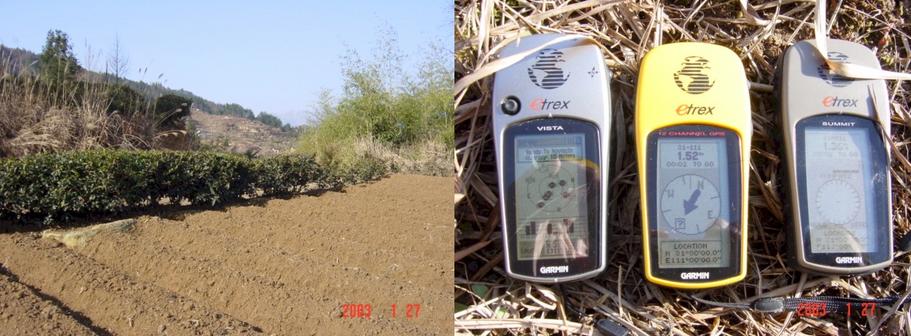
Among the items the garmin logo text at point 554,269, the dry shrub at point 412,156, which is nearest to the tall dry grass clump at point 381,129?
the dry shrub at point 412,156

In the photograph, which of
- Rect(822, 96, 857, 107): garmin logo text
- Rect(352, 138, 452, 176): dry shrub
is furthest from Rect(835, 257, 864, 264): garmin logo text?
Rect(352, 138, 452, 176): dry shrub

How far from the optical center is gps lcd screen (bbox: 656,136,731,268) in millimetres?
1674

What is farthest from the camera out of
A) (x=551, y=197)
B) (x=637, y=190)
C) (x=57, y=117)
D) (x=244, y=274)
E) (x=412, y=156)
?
(x=412, y=156)

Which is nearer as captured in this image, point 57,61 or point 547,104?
point 547,104

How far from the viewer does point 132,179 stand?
10.2 feet

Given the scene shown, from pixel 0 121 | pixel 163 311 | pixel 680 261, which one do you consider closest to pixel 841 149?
pixel 680 261

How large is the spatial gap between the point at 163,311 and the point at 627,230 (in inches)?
64.0

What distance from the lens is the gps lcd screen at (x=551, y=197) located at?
1658mm

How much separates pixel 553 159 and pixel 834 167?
2.23 feet

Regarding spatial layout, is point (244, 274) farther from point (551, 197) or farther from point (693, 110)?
point (693, 110)

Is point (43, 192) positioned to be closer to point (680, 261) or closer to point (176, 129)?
point (176, 129)

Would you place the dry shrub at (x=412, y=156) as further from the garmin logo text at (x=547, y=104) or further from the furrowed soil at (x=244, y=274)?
the garmin logo text at (x=547, y=104)

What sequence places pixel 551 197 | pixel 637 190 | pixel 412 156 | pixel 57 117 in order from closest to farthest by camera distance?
pixel 551 197 → pixel 637 190 → pixel 57 117 → pixel 412 156

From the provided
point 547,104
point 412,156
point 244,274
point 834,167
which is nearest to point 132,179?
point 244,274
